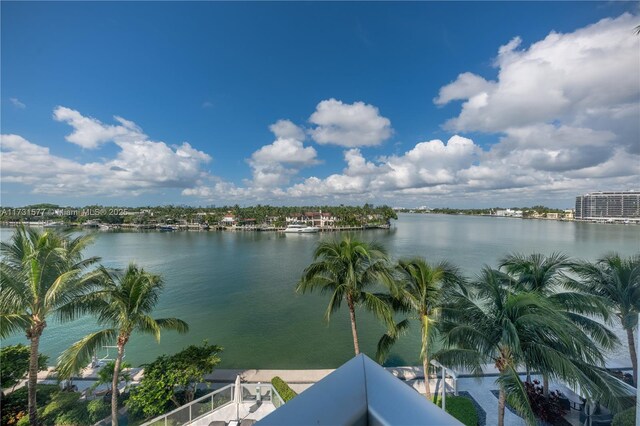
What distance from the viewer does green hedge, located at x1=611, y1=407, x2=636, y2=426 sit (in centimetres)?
468

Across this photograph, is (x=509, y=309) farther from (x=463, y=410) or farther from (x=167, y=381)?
(x=167, y=381)

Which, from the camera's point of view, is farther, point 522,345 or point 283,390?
point 283,390

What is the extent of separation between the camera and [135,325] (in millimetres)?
6477

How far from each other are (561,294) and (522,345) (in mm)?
2567

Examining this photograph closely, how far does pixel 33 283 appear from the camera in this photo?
5352 millimetres

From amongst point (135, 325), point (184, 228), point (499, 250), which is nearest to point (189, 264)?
point (135, 325)

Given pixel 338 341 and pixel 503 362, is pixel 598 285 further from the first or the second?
pixel 338 341

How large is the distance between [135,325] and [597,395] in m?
8.95

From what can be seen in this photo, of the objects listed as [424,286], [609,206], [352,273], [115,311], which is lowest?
[115,311]

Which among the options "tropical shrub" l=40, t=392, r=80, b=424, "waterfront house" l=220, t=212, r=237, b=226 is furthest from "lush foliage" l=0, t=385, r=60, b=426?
"waterfront house" l=220, t=212, r=237, b=226

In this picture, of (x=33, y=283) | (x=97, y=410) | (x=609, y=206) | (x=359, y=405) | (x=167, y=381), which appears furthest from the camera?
(x=609, y=206)

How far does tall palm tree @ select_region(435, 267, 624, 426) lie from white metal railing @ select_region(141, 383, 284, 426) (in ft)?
13.7

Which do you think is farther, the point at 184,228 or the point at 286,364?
the point at 184,228

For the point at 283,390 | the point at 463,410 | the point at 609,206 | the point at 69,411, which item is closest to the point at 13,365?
the point at 69,411
